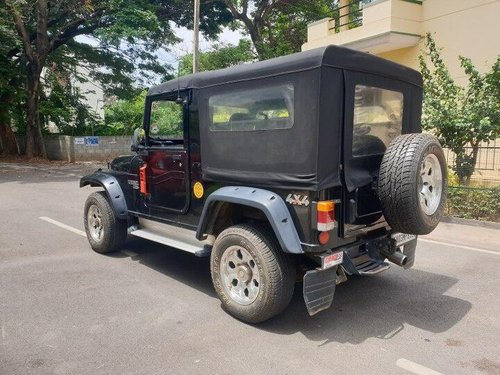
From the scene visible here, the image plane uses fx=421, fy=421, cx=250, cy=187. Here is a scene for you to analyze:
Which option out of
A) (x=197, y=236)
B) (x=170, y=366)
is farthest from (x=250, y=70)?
(x=170, y=366)

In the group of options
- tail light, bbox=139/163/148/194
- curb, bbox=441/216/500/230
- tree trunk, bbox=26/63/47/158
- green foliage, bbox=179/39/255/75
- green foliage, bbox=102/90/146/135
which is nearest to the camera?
tail light, bbox=139/163/148/194

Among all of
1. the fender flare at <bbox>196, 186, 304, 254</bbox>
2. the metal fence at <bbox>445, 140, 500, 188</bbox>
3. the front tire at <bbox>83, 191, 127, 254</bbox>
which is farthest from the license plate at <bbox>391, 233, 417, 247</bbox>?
the metal fence at <bbox>445, 140, 500, 188</bbox>

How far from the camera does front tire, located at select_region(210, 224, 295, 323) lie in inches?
137

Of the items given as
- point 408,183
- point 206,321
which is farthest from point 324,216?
point 206,321

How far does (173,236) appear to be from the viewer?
4738 millimetres

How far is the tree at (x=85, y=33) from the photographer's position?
1638 cm

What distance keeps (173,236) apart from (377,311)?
7.50 feet

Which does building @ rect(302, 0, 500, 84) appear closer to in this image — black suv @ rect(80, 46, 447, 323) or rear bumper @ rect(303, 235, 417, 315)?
black suv @ rect(80, 46, 447, 323)

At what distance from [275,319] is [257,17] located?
20.4 meters

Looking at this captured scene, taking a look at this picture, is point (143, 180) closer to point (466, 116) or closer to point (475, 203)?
point (475, 203)

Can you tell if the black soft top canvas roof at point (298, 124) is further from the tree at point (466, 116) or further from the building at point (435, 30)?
the building at point (435, 30)

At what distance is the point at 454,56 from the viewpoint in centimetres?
1219

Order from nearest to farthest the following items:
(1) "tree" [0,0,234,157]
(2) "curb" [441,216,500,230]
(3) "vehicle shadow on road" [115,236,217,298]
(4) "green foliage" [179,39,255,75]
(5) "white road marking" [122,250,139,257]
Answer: (3) "vehicle shadow on road" [115,236,217,298]
(5) "white road marking" [122,250,139,257]
(2) "curb" [441,216,500,230]
(1) "tree" [0,0,234,157]
(4) "green foliage" [179,39,255,75]

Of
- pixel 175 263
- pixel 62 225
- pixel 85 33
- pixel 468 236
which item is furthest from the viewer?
pixel 85 33
